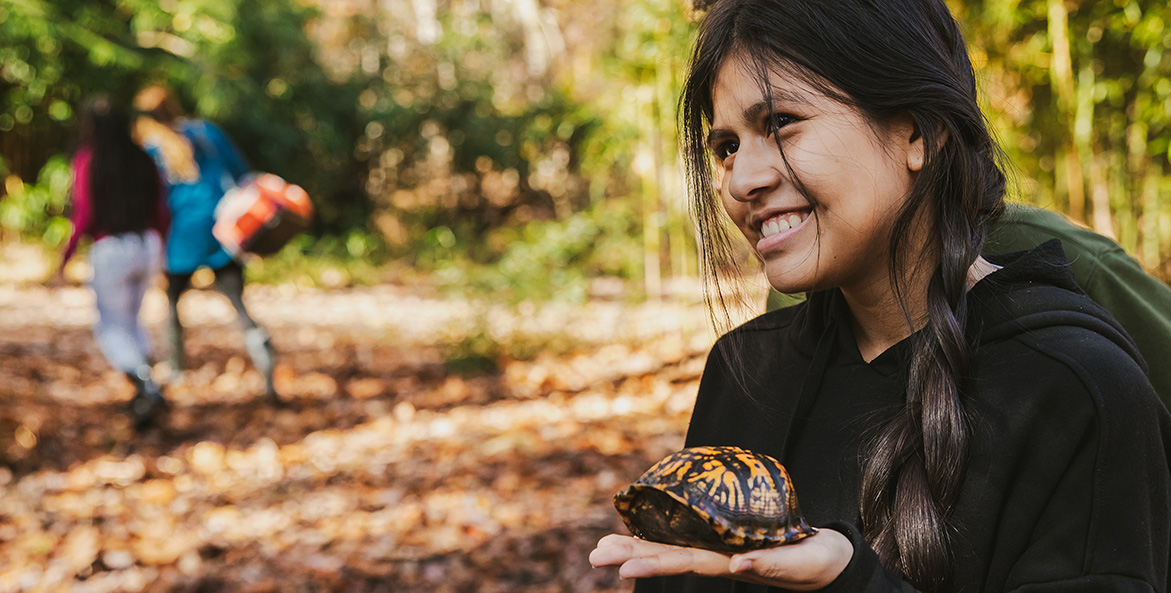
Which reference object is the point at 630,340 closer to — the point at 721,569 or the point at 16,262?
the point at 721,569

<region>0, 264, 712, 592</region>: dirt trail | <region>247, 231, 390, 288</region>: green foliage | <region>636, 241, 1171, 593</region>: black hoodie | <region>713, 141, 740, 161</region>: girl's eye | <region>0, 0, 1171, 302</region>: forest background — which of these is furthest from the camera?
<region>247, 231, 390, 288</region>: green foliage

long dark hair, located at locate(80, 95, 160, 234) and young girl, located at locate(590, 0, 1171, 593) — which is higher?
long dark hair, located at locate(80, 95, 160, 234)

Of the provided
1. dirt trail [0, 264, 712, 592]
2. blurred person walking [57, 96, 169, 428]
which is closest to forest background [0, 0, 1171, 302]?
dirt trail [0, 264, 712, 592]

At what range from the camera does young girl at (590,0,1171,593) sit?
100 cm

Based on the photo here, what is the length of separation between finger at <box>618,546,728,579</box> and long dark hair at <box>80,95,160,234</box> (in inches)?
210

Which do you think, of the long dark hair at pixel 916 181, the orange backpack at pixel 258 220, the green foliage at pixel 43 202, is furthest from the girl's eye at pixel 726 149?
the green foliage at pixel 43 202

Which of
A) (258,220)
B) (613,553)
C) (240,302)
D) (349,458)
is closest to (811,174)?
(613,553)

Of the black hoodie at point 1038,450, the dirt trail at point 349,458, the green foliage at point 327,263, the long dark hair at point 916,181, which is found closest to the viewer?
the black hoodie at point 1038,450

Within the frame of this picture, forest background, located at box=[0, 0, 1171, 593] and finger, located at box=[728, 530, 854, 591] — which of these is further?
forest background, located at box=[0, 0, 1171, 593]

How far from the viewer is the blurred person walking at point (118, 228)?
17.6ft

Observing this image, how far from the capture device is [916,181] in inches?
45.1

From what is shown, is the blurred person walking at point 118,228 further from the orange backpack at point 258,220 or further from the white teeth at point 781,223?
the white teeth at point 781,223

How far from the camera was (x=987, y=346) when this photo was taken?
112 cm

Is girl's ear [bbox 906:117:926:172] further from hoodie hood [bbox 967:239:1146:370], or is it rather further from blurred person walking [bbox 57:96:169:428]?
blurred person walking [bbox 57:96:169:428]
